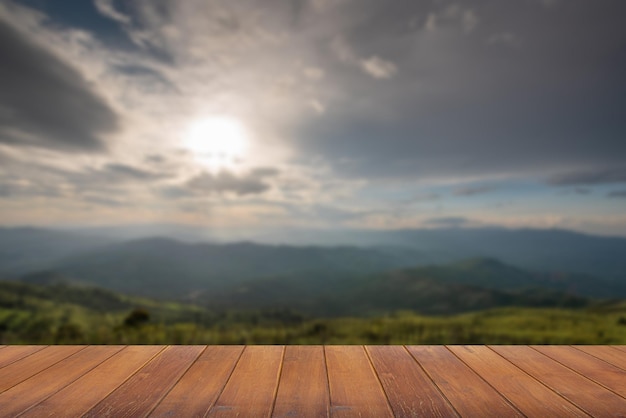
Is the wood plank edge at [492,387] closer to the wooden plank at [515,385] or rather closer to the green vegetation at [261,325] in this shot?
the wooden plank at [515,385]

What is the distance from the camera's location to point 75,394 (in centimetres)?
228

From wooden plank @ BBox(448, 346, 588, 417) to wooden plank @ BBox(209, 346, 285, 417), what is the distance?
5.18 ft

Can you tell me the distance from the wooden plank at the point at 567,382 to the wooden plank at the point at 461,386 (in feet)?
1.56

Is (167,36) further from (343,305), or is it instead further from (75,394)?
(343,305)

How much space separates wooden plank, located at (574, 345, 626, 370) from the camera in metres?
2.91

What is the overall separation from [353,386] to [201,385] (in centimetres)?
108

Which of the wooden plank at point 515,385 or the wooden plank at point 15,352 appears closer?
the wooden plank at point 515,385

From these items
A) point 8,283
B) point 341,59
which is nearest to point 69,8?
point 341,59

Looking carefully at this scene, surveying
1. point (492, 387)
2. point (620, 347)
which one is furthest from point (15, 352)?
point (620, 347)

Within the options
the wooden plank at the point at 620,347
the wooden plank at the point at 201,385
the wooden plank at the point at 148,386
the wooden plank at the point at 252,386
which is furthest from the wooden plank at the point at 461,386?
the wooden plank at the point at 148,386

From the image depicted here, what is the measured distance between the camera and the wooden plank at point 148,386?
2.05m

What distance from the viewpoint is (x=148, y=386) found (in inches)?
94.1

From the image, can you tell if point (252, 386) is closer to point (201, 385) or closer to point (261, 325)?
point (201, 385)

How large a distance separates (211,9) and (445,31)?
6400 millimetres
